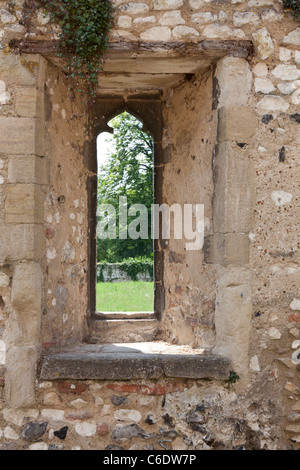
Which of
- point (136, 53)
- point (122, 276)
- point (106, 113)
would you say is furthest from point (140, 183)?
point (136, 53)

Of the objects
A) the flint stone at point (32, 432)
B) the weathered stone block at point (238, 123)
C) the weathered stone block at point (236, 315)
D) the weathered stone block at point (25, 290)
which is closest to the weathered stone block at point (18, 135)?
the weathered stone block at point (25, 290)

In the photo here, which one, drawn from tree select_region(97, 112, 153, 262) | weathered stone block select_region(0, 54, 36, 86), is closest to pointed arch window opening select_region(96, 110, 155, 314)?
tree select_region(97, 112, 153, 262)

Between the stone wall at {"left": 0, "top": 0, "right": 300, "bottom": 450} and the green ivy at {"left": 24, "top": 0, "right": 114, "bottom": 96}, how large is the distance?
0.09m

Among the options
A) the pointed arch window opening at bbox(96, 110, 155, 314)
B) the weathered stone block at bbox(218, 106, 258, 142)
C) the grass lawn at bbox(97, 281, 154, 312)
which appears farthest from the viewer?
the pointed arch window opening at bbox(96, 110, 155, 314)

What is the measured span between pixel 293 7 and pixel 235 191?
1.49 m

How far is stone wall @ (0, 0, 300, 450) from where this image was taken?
3574mm

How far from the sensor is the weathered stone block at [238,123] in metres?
3.66

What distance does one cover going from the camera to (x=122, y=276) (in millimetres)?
17609

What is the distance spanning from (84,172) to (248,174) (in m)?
1.76

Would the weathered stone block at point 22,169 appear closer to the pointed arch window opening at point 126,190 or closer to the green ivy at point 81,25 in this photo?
the green ivy at point 81,25

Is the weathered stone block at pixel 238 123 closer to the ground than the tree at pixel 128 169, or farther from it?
closer to the ground

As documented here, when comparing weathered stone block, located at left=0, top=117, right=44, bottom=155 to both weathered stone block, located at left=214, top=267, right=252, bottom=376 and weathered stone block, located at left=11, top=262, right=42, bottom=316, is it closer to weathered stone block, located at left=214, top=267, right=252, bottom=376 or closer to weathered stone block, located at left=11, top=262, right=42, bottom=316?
weathered stone block, located at left=11, top=262, right=42, bottom=316

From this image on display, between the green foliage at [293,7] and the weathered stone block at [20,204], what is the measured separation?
239 cm
